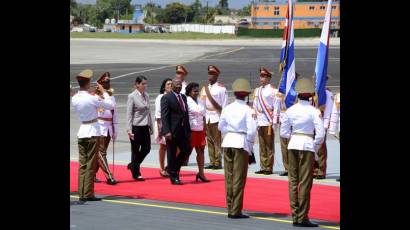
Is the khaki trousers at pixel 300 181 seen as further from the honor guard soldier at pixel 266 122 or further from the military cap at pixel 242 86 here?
the honor guard soldier at pixel 266 122

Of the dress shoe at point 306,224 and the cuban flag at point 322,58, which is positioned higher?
the cuban flag at point 322,58

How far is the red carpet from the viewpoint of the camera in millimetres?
11336

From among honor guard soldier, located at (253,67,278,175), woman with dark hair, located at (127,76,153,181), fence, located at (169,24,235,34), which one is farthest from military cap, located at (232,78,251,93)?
fence, located at (169,24,235,34)

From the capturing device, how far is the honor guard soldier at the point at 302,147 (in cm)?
981

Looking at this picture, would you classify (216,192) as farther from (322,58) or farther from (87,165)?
(322,58)

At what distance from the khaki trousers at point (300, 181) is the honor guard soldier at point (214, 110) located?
207 inches

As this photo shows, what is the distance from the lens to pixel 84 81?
11.5 metres

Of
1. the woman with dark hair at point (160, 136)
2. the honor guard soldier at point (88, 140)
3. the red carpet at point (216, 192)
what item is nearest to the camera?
the red carpet at point (216, 192)

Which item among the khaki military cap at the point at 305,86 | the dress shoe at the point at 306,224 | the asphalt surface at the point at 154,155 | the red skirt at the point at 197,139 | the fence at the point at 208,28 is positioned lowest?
the asphalt surface at the point at 154,155

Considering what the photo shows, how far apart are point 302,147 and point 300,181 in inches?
15.8

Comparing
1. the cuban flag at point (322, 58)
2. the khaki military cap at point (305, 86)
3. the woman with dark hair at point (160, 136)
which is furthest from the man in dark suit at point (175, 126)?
the khaki military cap at point (305, 86)

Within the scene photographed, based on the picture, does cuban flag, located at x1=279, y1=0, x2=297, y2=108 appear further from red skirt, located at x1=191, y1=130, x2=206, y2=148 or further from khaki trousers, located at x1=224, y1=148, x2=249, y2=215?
red skirt, located at x1=191, y1=130, x2=206, y2=148

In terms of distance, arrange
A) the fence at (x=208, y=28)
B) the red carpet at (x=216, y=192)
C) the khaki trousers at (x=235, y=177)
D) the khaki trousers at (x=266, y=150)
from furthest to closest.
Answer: the fence at (x=208, y=28) → the khaki trousers at (x=266, y=150) → the red carpet at (x=216, y=192) → the khaki trousers at (x=235, y=177)

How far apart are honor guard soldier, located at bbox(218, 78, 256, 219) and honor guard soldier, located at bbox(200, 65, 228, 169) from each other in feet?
14.3
